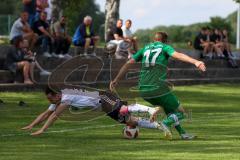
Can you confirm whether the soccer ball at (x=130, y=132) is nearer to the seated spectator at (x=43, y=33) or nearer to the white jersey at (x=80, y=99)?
the white jersey at (x=80, y=99)

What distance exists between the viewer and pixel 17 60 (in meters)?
26.1

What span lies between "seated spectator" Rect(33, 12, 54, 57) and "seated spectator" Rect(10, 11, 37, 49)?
1.70 feet

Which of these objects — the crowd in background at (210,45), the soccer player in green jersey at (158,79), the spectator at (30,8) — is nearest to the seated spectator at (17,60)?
the spectator at (30,8)

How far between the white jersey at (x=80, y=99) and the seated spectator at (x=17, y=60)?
990 centimetres

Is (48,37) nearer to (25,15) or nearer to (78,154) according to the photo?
(25,15)

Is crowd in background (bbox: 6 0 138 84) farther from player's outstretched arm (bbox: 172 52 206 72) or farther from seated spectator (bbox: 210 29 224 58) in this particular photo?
player's outstretched arm (bbox: 172 52 206 72)

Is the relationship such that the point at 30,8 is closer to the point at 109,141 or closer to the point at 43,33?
the point at 43,33

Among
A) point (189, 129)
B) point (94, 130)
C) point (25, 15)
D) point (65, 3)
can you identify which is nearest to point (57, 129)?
point (94, 130)

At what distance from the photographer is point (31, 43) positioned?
92.2 feet

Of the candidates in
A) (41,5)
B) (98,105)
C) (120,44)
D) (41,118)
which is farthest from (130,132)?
(120,44)

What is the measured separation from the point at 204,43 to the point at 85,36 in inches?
336

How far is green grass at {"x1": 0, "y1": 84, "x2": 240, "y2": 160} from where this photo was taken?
44.2 ft

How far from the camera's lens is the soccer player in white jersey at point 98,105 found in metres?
15.8

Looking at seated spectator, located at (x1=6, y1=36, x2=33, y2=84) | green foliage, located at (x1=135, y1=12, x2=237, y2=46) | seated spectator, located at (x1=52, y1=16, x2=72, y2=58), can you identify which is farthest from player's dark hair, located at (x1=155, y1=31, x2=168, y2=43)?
green foliage, located at (x1=135, y1=12, x2=237, y2=46)
